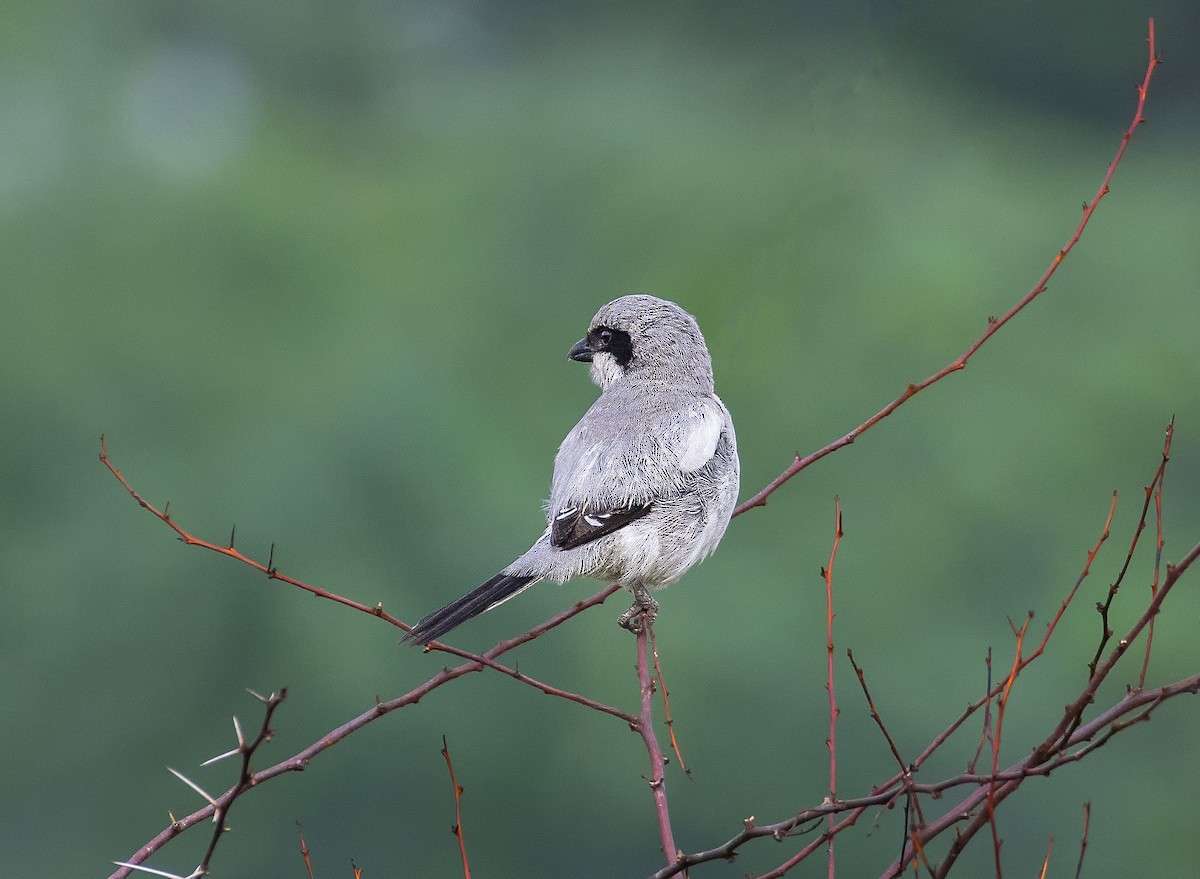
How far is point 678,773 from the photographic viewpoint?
6383 mm

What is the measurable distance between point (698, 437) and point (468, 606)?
0.83 metres

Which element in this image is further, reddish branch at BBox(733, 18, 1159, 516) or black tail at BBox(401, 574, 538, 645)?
black tail at BBox(401, 574, 538, 645)

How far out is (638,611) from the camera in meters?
3.15

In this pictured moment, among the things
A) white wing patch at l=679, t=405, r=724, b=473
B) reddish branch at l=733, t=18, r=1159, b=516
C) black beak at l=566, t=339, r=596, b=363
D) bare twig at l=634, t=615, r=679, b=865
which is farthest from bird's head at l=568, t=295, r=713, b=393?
bare twig at l=634, t=615, r=679, b=865

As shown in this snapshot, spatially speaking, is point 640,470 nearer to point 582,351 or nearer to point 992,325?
point 582,351

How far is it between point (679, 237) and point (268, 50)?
5.18m

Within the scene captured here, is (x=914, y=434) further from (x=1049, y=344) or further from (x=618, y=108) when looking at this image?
(x=618, y=108)

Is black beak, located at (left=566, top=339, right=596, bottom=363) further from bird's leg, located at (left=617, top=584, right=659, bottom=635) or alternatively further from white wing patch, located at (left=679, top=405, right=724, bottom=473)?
bird's leg, located at (left=617, top=584, right=659, bottom=635)

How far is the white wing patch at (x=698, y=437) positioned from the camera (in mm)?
3160

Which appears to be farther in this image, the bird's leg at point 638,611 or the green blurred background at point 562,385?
the green blurred background at point 562,385

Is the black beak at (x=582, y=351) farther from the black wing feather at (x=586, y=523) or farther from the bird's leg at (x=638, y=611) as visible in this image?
the bird's leg at (x=638, y=611)

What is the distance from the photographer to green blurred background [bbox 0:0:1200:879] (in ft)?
21.7

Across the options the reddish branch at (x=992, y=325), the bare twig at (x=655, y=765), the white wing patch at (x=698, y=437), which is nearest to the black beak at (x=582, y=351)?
the white wing patch at (x=698, y=437)

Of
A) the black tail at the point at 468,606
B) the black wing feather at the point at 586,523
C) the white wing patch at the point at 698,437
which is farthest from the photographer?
the white wing patch at the point at 698,437
